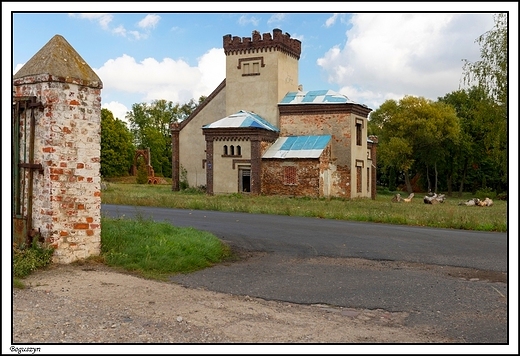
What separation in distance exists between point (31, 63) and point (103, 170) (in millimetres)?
57442

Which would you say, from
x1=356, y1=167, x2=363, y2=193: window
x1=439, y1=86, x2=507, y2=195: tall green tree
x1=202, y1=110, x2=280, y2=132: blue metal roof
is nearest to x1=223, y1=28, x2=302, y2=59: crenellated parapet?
x1=202, y1=110, x2=280, y2=132: blue metal roof

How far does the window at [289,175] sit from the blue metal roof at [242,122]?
127 inches

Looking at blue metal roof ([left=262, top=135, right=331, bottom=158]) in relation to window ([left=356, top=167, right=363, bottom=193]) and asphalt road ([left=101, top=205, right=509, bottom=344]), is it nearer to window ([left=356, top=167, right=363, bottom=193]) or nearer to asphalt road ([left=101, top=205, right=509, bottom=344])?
window ([left=356, top=167, right=363, bottom=193])

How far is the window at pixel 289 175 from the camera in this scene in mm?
34906

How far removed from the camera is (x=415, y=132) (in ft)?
187

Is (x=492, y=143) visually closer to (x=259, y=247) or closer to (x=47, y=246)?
(x=259, y=247)

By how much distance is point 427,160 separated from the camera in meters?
59.4

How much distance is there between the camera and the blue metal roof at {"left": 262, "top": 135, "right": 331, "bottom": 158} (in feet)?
115

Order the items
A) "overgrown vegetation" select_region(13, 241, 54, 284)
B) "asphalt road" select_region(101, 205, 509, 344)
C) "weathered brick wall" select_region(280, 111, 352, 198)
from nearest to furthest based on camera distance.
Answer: "asphalt road" select_region(101, 205, 509, 344)
"overgrown vegetation" select_region(13, 241, 54, 284)
"weathered brick wall" select_region(280, 111, 352, 198)

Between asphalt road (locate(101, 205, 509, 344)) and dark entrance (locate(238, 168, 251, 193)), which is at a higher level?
dark entrance (locate(238, 168, 251, 193))

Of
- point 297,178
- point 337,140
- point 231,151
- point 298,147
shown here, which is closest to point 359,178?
point 337,140

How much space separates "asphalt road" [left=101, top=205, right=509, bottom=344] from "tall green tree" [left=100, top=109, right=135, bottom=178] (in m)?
51.3

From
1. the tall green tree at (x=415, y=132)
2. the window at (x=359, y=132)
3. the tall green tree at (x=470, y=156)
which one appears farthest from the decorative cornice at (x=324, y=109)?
the tall green tree at (x=470, y=156)

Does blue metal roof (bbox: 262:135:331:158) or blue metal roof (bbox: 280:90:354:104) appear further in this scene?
blue metal roof (bbox: 280:90:354:104)
